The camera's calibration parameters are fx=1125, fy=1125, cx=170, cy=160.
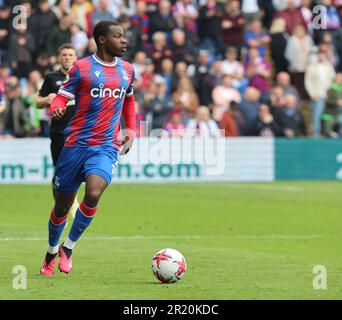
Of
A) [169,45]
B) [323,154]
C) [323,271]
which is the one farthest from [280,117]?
[323,271]

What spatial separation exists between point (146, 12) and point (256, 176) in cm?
509

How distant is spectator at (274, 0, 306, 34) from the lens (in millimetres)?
28656

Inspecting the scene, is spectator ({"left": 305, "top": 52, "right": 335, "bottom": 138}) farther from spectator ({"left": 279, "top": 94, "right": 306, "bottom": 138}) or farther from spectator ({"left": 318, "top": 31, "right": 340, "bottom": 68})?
spectator ({"left": 279, "top": 94, "right": 306, "bottom": 138})

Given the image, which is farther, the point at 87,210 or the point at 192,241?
the point at 192,241

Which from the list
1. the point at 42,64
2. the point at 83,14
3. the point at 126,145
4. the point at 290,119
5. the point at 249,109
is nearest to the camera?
the point at 126,145

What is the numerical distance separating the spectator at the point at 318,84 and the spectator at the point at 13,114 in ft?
24.9

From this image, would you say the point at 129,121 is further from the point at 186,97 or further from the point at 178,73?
the point at 178,73

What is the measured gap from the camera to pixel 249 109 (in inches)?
1032

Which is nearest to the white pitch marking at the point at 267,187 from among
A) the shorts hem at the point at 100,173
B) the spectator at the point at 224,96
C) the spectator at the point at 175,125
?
the spectator at the point at 175,125

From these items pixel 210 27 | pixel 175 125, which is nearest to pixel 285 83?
pixel 210 27

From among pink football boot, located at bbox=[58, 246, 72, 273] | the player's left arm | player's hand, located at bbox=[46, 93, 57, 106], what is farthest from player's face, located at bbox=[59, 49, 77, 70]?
pink football boot, located at bbox=[58, 246, 72, 273]

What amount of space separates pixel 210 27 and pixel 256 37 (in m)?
1.35

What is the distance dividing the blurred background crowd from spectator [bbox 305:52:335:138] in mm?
25
